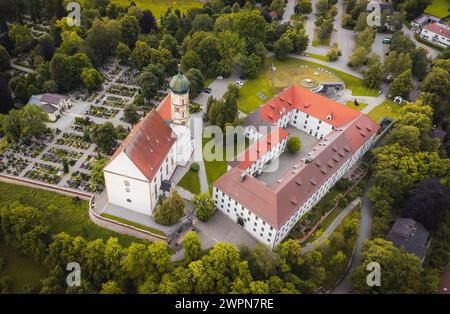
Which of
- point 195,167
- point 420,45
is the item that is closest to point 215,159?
point 195,167

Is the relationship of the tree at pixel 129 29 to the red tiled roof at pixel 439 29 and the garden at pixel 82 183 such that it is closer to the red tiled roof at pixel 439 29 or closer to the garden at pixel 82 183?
the garden at pixel 82 183

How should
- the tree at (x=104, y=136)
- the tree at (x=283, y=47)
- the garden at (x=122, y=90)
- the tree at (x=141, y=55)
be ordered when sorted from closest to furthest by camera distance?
1. the tree at (x=104, y=136)
2. the garden at (x=122, y=90)
3. the tree at (x=141, y=55)
4. the tree at (x=283, y=47)

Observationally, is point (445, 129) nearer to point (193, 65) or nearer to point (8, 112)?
point (193, 65)

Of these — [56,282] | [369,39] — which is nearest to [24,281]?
[56,282]

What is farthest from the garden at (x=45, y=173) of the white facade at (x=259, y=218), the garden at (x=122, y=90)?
the white facade at (x=259, y=218)

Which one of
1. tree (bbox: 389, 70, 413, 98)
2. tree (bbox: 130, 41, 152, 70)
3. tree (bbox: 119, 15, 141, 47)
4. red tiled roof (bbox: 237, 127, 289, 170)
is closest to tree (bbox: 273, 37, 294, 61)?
tree (bbox: 389, 70, 413, 98)

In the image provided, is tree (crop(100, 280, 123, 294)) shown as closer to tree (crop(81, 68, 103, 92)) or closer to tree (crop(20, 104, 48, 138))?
tree (crop(20, 104, 48, 138))

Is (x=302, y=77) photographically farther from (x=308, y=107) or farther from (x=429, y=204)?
(x=429, y=204)
